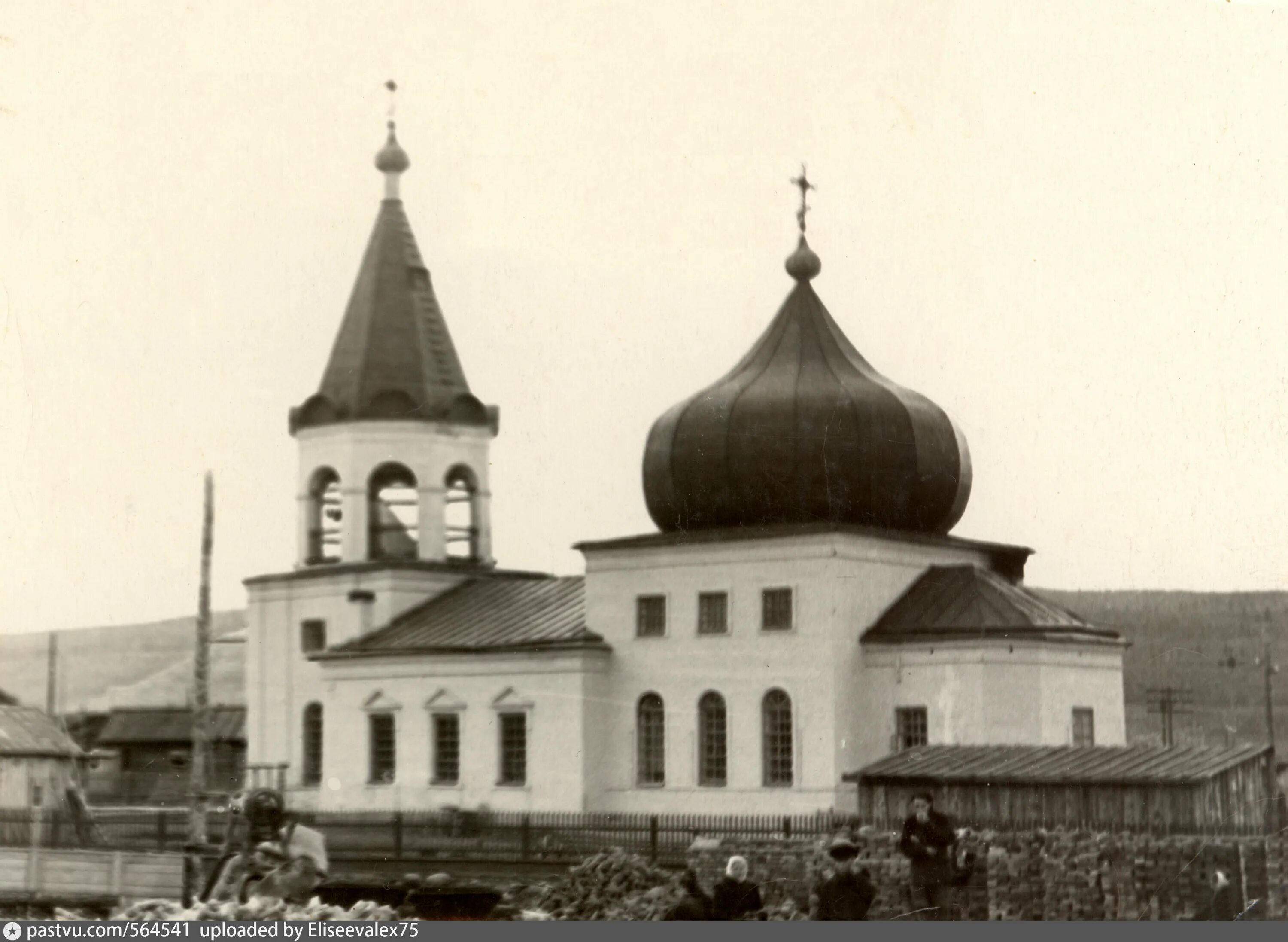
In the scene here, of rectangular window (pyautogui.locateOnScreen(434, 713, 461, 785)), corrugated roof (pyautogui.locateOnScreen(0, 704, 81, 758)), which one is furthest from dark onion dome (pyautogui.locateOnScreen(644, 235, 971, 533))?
corrugated roof (pyautogui.locateOnScreen(0, 704, 81, 758))

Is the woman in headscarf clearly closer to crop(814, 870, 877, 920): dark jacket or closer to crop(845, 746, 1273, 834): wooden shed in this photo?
crop(814, 870, 877, 920): dark jacket

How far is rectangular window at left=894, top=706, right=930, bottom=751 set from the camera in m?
31.9

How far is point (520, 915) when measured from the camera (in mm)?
23516

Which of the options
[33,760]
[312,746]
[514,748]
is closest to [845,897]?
[33,760]

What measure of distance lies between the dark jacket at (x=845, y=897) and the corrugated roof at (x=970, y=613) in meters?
10.5

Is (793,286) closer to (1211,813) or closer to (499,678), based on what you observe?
(499,678)

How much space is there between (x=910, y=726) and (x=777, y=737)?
1.97 meters

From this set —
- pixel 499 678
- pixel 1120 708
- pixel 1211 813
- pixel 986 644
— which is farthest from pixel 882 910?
pixel 499 678

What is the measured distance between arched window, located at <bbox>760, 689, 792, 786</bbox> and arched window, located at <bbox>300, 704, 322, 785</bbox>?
8704 millimetres

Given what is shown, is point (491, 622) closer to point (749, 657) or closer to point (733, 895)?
point (749, 657)

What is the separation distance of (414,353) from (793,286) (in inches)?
273

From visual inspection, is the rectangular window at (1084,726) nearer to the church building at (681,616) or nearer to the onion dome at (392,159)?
the church building at (681,616)

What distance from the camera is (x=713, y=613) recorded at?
33219 millimetres

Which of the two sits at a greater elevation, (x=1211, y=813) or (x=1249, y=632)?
(x=1249, y=632)
